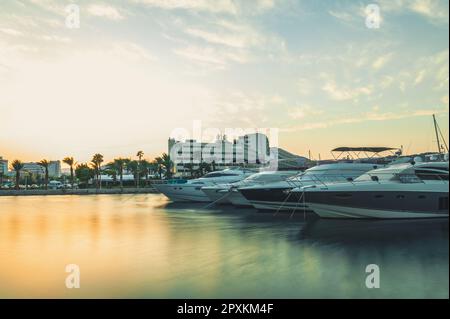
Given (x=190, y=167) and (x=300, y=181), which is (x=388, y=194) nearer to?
(x=300, y=181)

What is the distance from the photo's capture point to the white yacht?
3177 cm

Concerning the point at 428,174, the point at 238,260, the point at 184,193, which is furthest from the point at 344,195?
the point at 184,193

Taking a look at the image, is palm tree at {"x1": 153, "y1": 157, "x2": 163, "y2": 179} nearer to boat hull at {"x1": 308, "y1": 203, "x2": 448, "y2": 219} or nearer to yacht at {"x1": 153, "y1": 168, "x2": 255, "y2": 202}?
yacht at {"x1": 153, "y1": 168, "x2": 255, "y2": 202}

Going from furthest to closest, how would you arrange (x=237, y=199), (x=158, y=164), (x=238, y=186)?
(x=158, y=164) → (x=237, y=199) → (x=238, y=186)

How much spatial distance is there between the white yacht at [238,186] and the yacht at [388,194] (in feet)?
31.4

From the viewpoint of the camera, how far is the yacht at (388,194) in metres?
19.1

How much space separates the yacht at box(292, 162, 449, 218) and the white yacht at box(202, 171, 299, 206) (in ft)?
31.4

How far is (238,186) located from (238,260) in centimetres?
2036

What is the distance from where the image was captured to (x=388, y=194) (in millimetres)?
20031

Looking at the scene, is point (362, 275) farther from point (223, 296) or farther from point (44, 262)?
point (44, 262)

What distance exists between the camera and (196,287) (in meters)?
11.0

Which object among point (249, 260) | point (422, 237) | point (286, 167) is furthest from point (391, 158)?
point (249, 260)

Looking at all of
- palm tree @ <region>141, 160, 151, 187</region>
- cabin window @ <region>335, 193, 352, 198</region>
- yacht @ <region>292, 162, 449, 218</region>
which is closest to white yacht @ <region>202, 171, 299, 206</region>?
yacht @ <region>292, 162, 449, 218</region>
